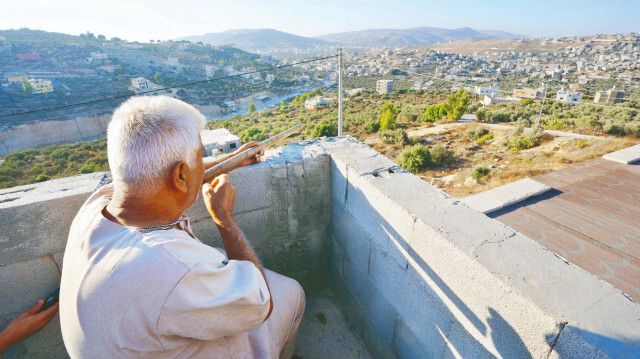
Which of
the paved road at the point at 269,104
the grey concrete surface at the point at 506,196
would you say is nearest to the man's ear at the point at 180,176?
the grey concrete surface at the point at 506,196

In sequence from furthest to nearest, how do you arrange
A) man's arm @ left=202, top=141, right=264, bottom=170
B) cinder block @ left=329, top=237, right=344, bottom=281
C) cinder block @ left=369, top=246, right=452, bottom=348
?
cinder block @ left=329, top=237, right=344, bottom=281, man's arm @ left=202, top=141, right=264, bottom=170, cinder block @ left=369, top=246, right=452, bottom=348

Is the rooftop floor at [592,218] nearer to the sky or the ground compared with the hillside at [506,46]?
nearer to the ground

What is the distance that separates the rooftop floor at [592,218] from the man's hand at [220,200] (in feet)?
12.2

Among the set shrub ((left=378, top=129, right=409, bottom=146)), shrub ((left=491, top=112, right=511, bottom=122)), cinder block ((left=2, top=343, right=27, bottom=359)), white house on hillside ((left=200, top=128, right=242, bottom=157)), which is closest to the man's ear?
cinder block ((left=2, top=343, right=27, bottom=359))

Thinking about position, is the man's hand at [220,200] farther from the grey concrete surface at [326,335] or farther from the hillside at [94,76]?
the hillside at [94,76]

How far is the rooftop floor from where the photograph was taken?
325cm

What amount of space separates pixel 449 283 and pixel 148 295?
1235mm

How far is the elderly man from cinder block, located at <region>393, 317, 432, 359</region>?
3.25ft

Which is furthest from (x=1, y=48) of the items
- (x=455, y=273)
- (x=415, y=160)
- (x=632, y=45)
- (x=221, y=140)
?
(x=632, y=45)

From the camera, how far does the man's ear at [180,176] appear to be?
1118 mm

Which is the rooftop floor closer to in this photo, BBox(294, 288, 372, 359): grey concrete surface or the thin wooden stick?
BBox(294, 288, 372, 359): grey concrete surface

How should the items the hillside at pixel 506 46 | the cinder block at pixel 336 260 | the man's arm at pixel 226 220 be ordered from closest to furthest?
the man's arm at pixel 226 220, the cinder block at pixel 336 260, the hillside at pixel 506 46

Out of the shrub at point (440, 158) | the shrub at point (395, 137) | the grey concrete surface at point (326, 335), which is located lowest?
the shrub at point (395, 137)

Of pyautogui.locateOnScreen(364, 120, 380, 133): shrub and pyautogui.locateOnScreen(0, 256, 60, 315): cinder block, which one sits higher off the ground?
pyautogui.locateOnScreen(0, 256, 60, 315): cinder block
